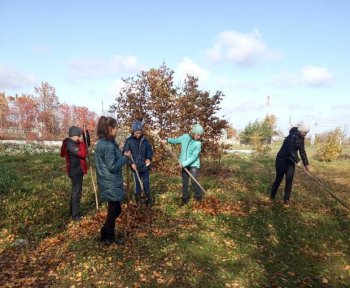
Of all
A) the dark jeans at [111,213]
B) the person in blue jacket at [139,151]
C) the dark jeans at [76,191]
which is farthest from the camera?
the person in blue jacket at [139,151]

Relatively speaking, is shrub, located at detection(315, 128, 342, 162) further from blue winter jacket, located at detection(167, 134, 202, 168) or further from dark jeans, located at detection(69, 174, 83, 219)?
dark jeans, located at detection(69, 174, 83, 219)

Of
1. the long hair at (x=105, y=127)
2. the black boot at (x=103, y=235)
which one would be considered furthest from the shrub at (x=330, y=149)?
the long hair at (x=105, y=127)

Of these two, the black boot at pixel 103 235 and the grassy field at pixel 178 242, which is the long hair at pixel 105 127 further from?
the grassy field at pixel 178 242

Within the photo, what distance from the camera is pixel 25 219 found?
721 centimetres

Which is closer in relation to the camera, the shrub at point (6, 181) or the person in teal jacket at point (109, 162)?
the person in teal jacket at point (109, 162)

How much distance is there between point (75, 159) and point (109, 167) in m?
1.95

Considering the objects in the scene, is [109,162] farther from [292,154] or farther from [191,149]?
[292,154]

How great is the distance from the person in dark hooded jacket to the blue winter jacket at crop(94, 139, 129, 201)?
1666mm

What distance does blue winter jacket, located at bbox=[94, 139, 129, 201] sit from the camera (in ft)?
17.3

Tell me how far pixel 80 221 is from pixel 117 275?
2510 mm

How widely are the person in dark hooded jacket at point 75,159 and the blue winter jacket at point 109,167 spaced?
167cm

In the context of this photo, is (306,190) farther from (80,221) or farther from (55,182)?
(55,182)

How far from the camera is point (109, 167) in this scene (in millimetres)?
5270

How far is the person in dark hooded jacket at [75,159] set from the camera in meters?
6.79
